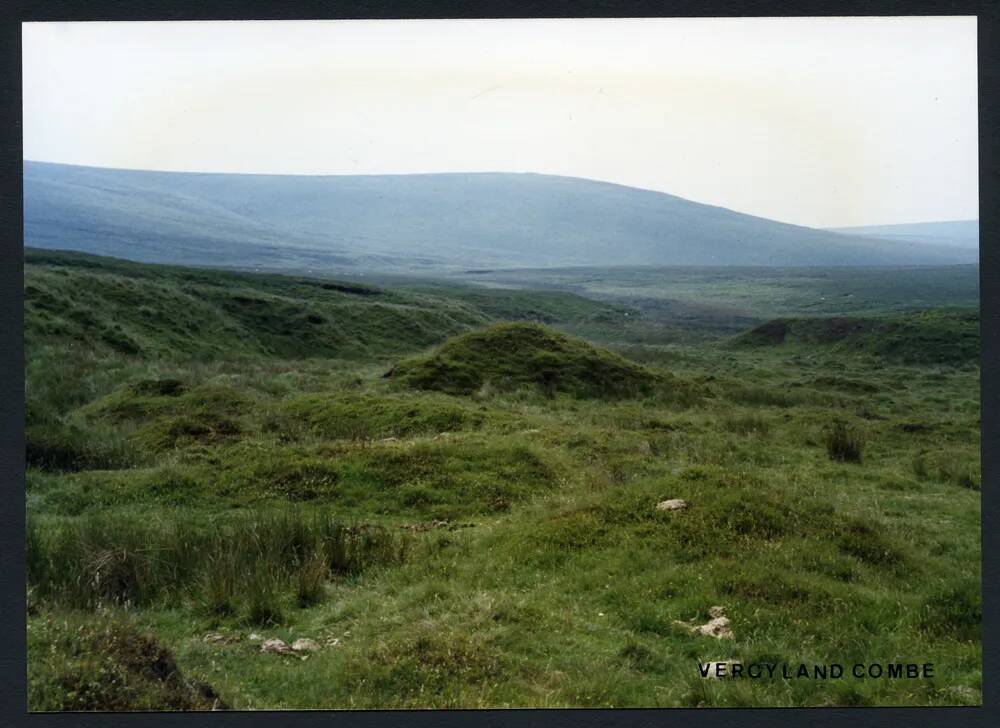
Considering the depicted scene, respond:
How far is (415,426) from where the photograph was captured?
1570 cm

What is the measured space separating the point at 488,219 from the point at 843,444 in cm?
756

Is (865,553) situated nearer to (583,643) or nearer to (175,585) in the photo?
(583,643)

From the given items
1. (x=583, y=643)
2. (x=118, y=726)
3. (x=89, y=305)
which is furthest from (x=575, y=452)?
(x=89, y=305)

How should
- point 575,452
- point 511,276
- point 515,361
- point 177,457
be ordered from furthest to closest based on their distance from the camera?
point 511,276, point 515,361, point 575,452, point 177,457

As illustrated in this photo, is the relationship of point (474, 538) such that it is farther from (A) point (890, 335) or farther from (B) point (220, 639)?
(A) point (890, 335)

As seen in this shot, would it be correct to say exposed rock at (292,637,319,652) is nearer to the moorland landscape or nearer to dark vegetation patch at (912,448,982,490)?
the moorland landscape

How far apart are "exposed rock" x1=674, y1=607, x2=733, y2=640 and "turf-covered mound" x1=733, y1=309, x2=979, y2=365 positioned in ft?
38.0

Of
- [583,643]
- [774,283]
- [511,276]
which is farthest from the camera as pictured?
[511,276]

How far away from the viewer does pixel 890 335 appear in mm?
23172

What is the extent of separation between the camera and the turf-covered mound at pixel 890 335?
18.7 metres

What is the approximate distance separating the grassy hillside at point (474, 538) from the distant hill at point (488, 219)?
3115mm

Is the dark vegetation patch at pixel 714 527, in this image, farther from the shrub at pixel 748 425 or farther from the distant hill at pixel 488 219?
the shrub at pixel 748 425

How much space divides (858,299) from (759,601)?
18.5m

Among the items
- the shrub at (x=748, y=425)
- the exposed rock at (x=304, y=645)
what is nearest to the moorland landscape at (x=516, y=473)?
the exposed rock at (x=304, y=645)
